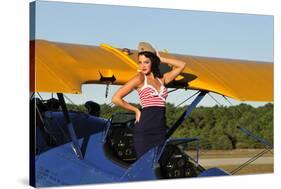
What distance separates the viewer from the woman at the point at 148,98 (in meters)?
12.0

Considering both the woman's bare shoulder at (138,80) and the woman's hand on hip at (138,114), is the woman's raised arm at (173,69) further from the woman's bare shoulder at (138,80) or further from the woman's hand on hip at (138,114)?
the woman's hand on hip at (138,114)

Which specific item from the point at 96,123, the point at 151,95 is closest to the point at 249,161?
the point at 151,95

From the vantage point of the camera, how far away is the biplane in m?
11.2

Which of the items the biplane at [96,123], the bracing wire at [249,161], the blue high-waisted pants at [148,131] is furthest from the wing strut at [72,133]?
the bracing wire at [249,161]

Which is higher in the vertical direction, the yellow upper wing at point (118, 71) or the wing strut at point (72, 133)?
the yellow upper wing at point (118, 71)

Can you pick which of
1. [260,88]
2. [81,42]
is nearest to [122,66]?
[81,42]

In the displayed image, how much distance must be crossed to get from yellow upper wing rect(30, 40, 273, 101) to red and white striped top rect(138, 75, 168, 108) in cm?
24

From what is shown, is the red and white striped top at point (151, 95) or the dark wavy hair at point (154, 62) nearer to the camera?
the red and white striped top at point (151, 95)

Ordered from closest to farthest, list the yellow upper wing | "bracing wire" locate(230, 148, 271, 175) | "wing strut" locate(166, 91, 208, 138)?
the yellow upper wing
"wing strut" locate(166, 91, 208, 138)
"bracing wire" locate(230, 148, 271, 175)

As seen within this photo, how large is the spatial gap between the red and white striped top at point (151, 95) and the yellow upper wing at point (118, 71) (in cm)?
24

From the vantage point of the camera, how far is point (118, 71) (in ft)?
39.0

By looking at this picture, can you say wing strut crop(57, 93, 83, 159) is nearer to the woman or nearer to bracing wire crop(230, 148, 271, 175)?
the woman

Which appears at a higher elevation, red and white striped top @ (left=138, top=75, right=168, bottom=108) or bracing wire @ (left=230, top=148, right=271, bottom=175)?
red and white striped top @ (left=138, top=75, right=168, bottom=108)

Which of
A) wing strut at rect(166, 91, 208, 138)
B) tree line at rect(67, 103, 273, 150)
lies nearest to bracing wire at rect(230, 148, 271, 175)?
tree line at rect(67, 103, 273, 150)
